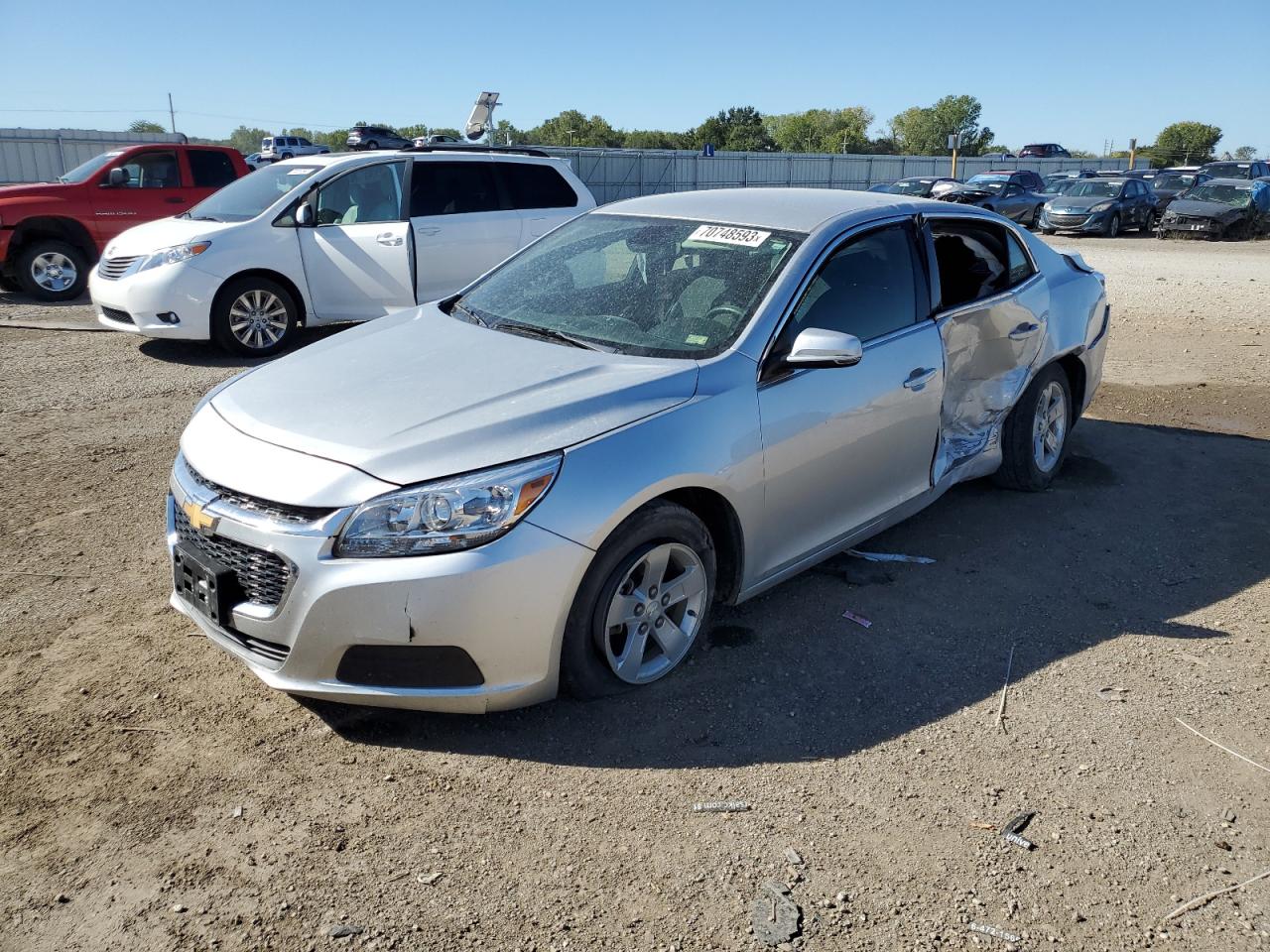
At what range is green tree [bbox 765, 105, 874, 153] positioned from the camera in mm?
98875

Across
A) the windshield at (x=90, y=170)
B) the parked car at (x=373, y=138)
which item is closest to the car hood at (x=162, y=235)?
the windshield at (x=90, y=170)

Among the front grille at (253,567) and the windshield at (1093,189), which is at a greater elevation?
the windshield at (1093,189)

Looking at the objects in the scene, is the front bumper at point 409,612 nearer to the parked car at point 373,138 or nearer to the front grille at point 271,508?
the front grille at point 271,508

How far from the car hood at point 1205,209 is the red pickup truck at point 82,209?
22.4 meters

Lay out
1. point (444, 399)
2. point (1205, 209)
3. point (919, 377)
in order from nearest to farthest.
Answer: point (444, 399), point (919, 377), point (1205, 209)

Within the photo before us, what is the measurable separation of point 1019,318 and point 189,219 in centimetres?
776

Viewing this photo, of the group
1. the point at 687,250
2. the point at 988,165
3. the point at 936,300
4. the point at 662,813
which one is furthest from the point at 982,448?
the point at 988,165

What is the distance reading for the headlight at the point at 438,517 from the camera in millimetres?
3074

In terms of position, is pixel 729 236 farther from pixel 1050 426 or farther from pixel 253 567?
pixel 1050 426

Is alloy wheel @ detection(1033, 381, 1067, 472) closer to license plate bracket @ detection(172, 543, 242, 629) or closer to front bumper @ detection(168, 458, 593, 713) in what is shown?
front bumper @ detection(168, 458, 593, 713)

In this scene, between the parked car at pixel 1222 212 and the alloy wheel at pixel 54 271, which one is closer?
the alloy wheel at pixel 54 271

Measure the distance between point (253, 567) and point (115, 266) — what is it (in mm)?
7409

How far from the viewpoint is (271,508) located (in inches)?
125

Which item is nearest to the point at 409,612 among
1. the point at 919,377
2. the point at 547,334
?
the point at 547,334
